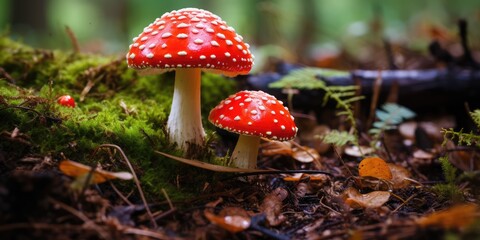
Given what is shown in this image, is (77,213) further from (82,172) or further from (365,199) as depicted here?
(365,199)

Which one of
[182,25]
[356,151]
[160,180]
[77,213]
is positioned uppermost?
[182,25]

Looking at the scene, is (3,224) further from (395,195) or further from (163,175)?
(395,195)

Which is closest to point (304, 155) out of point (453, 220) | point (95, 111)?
point (453, 220)

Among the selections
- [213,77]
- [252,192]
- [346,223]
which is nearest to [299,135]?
[213,77]

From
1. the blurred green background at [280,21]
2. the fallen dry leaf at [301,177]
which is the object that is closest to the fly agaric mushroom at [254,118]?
the fallen dry leaf at [301,177]

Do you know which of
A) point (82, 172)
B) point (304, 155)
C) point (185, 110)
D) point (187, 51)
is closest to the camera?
point (82, 172)

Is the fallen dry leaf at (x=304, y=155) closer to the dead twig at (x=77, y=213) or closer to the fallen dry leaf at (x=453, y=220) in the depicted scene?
the fallen dry leaf at (x=453, y=220)
